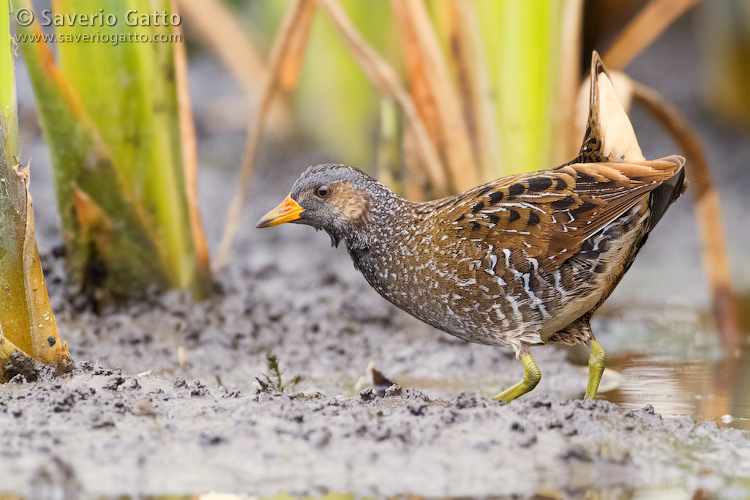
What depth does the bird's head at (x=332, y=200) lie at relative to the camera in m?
3.37

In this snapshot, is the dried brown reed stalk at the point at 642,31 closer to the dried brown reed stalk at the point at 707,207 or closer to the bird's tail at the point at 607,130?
the dried brown reed stalk at the point at 707,207

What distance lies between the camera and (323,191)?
132 inches

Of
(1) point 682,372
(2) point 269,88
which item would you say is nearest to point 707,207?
(1) point 682,372

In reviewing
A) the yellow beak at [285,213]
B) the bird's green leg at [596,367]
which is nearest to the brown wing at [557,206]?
the bird's green leg at [596,367]

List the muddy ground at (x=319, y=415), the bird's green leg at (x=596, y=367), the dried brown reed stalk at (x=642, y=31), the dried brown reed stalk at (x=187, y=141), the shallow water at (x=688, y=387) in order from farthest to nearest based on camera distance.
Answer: the dried brown reed stalk at (x=642, y=31)
the dried brown reed stalk at (x=187, y=141)
the bird's green leg at (x=596, y=367)
the shallow water at (x=688, y=387)
the muddy ground at (x=319, y=415)

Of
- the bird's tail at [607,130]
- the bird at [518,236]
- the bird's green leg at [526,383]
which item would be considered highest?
the bird's tail at [607,130]

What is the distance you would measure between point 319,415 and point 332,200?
102cm

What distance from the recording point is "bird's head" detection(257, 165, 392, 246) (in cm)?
337

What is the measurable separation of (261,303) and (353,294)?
1.57 feet

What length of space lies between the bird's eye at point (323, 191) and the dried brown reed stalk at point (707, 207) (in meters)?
1.67

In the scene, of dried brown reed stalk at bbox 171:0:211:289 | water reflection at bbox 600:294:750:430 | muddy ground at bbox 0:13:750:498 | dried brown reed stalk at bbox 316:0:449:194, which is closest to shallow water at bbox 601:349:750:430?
water reflection at bbox 600:294:750:430

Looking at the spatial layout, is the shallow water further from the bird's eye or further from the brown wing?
the bird's eye

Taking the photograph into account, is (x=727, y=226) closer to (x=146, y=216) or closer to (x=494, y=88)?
(x=494, y=88)

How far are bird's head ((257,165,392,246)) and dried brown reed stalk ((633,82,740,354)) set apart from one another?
5.14 ft
